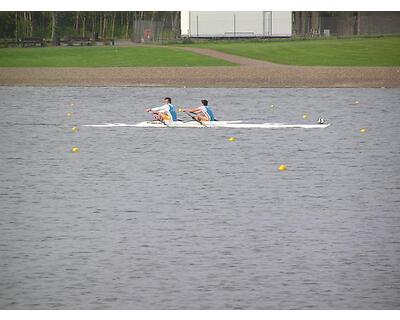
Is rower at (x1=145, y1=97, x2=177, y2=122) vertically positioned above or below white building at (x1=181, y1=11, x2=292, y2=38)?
below

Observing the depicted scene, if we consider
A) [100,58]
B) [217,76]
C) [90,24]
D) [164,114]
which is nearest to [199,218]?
[164,114]

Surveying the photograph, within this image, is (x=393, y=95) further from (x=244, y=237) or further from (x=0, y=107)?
(x=244, y=237)

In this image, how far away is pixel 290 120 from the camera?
153 ft

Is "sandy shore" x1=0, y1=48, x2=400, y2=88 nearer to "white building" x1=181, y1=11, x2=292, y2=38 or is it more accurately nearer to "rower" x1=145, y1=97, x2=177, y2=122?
"white building" x1=181, y1=11, x2=292, y2=38

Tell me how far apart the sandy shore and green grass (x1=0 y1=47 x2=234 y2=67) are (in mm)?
361

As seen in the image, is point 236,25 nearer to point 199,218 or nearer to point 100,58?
point 100,58

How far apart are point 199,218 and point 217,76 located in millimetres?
44340

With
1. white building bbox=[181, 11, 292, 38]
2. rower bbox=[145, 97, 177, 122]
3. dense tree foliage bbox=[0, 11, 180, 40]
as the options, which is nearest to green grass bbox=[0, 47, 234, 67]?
dense tree foliage bbox=[0, 11, 180, 40]

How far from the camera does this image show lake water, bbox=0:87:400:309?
15906 mm

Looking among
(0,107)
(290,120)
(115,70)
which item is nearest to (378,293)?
(290,120)

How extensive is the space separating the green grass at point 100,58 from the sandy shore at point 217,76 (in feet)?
1.19

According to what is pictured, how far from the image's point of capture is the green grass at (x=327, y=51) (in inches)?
2594

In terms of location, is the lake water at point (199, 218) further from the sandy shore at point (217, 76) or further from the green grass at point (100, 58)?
the green grass at point (100, 58)

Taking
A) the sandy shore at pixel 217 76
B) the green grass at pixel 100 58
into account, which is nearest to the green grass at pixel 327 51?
the sandy shore at pixel 217 76
